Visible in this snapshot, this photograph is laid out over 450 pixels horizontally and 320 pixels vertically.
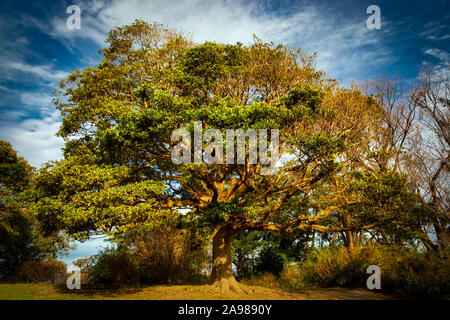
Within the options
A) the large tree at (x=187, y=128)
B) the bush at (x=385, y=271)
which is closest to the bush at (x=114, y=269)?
the large tree at (x=187, y=128)

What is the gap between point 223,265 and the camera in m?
11.6

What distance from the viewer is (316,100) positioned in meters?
9.66

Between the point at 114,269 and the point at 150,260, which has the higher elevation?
the point at 150,260

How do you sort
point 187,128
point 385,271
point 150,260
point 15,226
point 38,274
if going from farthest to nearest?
point 15,226 < point 38,274 < point 150,260 < point 385,271 < point 187,128

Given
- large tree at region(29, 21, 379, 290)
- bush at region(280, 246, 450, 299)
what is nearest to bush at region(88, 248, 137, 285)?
large tree at region(29, 21, 379, 290)

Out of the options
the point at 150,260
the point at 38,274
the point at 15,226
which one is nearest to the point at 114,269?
the point at 150,260

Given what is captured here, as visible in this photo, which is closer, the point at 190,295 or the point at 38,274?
the point at 190,295

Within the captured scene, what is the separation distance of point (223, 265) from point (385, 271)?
24.1 feet

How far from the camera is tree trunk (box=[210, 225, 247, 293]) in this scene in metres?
11.0

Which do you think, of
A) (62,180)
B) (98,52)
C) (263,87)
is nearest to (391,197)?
(263,87)

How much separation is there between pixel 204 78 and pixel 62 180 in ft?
22.0

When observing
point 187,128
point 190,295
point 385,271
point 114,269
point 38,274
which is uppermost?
point 187,128

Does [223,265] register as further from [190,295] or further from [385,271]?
→ [385,271]
